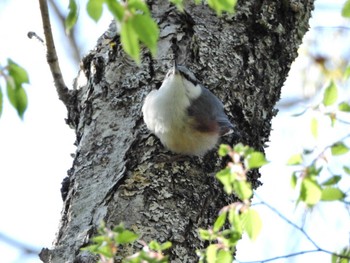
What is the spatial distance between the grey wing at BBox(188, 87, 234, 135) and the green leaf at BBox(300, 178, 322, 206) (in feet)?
4.29

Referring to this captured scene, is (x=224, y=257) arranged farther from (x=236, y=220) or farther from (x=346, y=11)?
(x=346, y=11)

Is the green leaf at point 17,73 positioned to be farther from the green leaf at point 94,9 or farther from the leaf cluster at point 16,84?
the green leaf at point 94,9

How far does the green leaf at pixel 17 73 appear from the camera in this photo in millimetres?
1963

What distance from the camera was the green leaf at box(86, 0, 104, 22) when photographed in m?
1.97

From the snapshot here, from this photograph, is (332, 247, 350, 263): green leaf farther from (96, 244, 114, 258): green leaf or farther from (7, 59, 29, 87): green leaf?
(7, 59, 29, 87): green leaf

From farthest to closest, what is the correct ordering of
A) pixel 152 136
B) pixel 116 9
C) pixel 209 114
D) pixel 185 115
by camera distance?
pixel 185 115, pixel 209 114, pixel 152 136, pixel 116 9

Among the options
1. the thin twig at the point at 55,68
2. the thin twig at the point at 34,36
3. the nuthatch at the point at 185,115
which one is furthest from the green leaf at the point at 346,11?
the thin twig at the point at 34,36

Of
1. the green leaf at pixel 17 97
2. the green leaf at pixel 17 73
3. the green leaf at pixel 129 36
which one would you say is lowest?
the green leaf at pixel 17 97

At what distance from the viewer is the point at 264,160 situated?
2033 millimetres

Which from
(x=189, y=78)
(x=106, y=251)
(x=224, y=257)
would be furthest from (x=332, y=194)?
(x=189, y=78)

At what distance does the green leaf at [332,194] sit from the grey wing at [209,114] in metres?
1.30

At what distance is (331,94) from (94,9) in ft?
2.15

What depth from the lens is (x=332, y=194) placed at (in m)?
1.96

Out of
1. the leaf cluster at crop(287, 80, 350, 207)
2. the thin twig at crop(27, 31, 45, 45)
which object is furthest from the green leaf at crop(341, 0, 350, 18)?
the thin twig at crop(27, 31, 45, 45)
